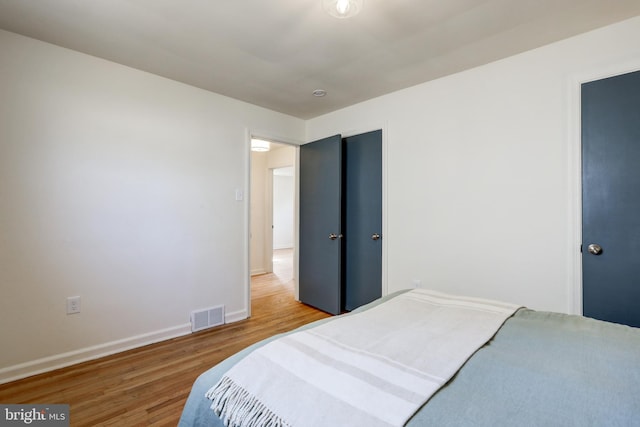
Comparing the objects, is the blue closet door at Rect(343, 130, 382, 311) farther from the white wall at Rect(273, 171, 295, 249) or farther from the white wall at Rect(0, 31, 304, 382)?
the white wall at Rect(273, 171, 295, 249)

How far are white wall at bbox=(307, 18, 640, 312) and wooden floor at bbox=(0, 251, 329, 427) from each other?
1.69 m

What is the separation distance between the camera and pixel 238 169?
317 cm

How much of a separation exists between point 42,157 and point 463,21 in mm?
3027

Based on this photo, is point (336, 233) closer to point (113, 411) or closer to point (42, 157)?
point (113, 411)

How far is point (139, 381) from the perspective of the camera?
203 centimetres

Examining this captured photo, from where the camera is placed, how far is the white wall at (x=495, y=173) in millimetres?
2010

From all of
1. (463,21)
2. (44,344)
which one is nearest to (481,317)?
(463,21)

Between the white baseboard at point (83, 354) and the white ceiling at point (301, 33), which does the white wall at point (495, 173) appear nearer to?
the white ceiling at point (301, 33)

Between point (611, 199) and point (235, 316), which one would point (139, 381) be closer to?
point (235, 316)

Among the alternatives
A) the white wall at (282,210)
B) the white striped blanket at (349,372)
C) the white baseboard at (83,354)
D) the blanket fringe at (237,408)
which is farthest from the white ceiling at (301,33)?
the white wall at (282,210)

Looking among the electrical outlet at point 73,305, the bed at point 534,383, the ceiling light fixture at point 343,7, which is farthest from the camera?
the electrical outlet at point 73,305

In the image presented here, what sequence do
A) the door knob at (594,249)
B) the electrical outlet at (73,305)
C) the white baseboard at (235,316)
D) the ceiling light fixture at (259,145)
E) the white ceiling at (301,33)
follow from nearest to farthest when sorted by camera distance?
the white ceiling at (301,33) < the door knob at (594,249) < the electrical outlet at (73,305) < the white baseboard at (235,316) < the ceiling light fixture at (259,145)

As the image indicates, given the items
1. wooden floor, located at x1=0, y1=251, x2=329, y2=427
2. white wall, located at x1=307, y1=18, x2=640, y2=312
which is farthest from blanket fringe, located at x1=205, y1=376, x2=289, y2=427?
white wall, located at x1=307, y1=18, x2=640, y2=312

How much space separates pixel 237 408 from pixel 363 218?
2604mm
